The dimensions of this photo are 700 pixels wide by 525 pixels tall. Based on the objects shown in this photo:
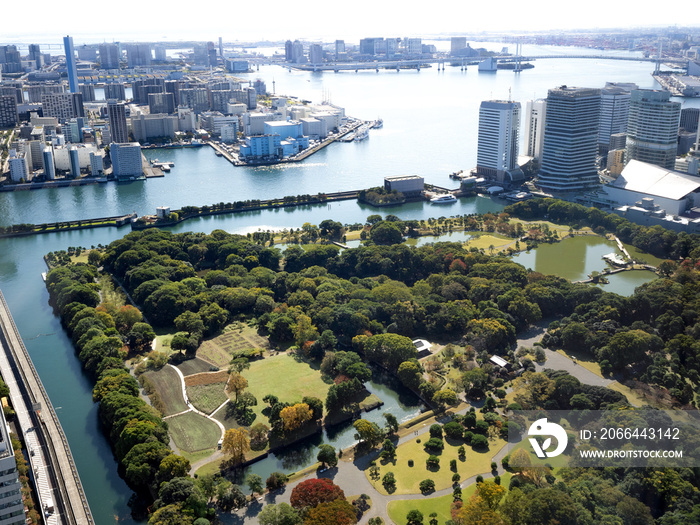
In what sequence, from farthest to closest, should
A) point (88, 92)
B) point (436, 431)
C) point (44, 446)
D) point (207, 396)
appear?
1. point (88, 92)
2. point (207, 396)
3. point (436, 431)
4. point (44, 446)

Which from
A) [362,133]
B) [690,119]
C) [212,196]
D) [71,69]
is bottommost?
[212,196]

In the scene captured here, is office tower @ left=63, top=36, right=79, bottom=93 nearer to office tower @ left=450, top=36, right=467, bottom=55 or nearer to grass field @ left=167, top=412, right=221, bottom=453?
grass field @ left=167, top=412, right=221, bottom=453

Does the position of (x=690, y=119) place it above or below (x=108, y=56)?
below

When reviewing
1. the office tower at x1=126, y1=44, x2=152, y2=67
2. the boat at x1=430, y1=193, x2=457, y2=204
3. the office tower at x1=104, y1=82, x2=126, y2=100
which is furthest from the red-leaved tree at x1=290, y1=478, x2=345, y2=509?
the office tower at x1=126, y1=44, x2=152, y2=67

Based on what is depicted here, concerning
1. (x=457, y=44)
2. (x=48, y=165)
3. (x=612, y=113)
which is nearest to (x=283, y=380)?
(x=48, y=165)

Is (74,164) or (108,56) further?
(108,56)

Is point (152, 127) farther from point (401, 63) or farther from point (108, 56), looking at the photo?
point (401, 63)
